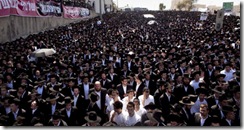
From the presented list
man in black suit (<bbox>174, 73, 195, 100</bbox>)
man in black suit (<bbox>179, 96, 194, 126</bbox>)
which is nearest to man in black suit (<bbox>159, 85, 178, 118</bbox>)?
man in black suit (<bbox>174, 73, 195, 100</bbox>)

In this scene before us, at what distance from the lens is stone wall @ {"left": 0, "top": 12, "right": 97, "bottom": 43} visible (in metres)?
15.3

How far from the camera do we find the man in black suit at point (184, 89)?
6.93m

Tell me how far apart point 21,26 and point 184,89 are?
43.7 feet

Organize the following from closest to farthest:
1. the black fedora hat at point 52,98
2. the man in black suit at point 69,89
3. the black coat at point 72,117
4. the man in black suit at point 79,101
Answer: the black coat at point 72,117 < the black fedora hat at point 52,98 < the man in black suit at point 79,101 < the man in black suit at point 69,89

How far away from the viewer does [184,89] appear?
23.3ft

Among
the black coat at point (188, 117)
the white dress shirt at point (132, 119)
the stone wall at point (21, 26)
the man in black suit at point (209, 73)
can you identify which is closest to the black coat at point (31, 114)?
the white dress shirt at point (132, 119)

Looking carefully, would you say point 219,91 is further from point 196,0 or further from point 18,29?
point 196,0

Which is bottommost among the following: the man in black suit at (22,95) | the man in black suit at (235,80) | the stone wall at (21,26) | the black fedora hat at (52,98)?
the man in black suit at (22,95)

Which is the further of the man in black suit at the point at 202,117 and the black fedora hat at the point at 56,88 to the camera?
the black fedora hat at the point at 56,88

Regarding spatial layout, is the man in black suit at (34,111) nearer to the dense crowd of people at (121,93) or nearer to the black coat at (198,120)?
the dense crowd of people at (121,93)

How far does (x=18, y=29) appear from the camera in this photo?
56.0 feet

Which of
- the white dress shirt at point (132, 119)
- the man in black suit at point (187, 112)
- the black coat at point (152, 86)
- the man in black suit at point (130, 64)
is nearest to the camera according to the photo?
the white dress shirt at point (132, 119)

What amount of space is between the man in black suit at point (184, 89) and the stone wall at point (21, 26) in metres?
11.2

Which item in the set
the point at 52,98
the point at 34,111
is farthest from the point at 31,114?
the point at 52,98
